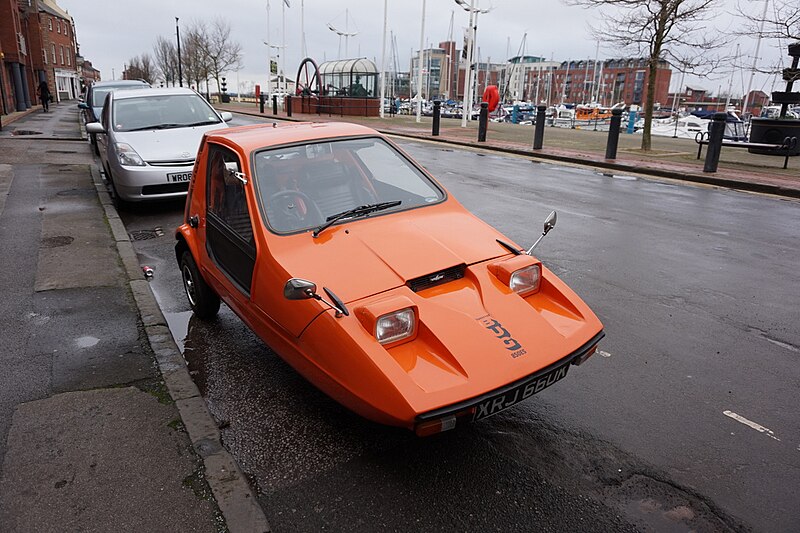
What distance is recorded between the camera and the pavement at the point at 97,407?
2666 millimetres

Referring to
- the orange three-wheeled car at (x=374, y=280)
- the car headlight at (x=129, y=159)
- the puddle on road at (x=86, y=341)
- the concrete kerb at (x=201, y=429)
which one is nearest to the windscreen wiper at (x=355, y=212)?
the orange three-wheeled car at (x=374, y=280)

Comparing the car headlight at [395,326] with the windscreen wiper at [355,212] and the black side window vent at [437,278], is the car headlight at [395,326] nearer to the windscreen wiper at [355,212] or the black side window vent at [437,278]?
the black side window vent at [437,278]

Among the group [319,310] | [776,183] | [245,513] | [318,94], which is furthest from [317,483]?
[318,94]

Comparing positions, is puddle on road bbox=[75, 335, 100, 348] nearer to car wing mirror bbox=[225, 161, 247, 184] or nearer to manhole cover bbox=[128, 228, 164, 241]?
car wing mirror bbox=[225, 161, 247, 184]

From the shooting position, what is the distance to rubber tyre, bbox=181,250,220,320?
4789mm

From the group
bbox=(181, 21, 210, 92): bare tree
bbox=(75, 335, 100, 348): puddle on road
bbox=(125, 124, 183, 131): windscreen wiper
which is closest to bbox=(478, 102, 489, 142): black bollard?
bbox=(125, 124, 183, 131): windscreen wiper

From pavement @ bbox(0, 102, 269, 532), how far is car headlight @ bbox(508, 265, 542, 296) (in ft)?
5.96

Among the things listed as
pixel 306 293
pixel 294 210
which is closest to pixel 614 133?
pixel 294 210

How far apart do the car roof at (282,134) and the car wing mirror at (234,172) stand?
0.49ft

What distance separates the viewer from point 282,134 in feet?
14.1

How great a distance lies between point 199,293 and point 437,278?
2474 millimetres

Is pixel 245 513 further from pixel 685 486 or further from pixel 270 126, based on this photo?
pixel 270 126

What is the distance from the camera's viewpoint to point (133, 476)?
2891 millimetres

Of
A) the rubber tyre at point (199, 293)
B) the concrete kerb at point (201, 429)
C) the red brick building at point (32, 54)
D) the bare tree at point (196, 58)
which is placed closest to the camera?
the concrete kerb at point (201, 429)
